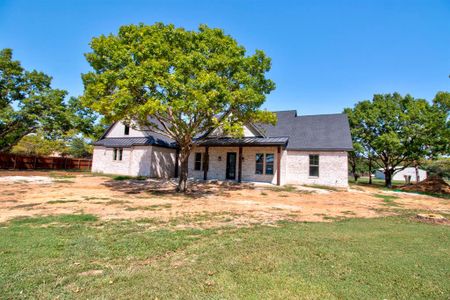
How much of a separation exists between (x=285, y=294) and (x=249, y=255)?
4.26 ft

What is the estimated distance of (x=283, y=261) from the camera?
4.18m

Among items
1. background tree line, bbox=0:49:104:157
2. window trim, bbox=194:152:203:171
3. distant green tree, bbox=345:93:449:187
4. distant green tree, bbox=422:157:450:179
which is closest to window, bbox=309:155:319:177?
distant green tree, bbox=345:93:449:187

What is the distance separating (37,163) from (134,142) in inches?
510

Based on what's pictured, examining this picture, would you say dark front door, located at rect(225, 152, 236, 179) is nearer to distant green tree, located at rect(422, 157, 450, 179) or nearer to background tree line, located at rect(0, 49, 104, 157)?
background tree line, located at rect(0, 49, 104, 157)

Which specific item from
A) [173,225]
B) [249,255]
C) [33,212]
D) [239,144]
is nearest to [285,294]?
[249,255]

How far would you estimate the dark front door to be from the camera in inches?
807

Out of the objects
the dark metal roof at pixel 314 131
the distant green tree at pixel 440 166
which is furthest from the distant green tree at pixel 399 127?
the distant green tree at pixel 440 166

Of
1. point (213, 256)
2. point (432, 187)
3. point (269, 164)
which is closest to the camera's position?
point (213, 256)

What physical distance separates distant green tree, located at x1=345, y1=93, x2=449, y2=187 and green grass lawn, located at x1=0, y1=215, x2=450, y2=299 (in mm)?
18896

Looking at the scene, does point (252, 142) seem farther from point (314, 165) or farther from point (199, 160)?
point (199, 160)

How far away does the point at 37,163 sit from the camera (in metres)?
27.2

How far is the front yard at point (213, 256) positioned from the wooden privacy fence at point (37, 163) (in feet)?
74.3

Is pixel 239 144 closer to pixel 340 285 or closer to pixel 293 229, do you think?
pixel 293 229

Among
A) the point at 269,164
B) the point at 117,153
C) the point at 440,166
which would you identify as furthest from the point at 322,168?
the point at 440,166
